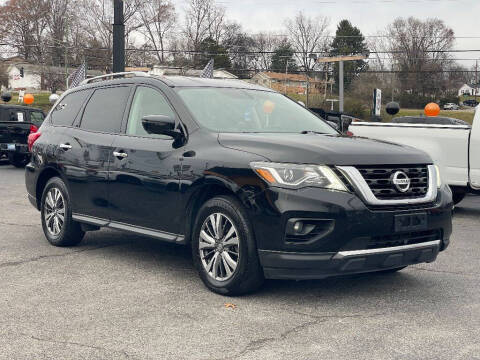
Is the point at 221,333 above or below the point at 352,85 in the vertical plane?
below

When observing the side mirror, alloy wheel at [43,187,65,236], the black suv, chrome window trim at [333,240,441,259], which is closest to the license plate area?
the black suv

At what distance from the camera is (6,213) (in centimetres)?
1023

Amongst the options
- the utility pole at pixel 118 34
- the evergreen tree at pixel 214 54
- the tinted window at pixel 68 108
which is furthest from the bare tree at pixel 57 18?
the tinted window at pixel 68 108

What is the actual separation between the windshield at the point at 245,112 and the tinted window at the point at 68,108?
1782 mm

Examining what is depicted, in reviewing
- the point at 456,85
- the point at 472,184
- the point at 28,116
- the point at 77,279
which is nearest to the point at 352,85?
the point at 456,85

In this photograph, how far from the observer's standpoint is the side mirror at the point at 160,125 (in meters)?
5.68

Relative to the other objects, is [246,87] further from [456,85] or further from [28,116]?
[456,85]

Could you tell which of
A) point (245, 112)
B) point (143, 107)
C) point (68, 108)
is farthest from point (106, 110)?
point (245, 112)

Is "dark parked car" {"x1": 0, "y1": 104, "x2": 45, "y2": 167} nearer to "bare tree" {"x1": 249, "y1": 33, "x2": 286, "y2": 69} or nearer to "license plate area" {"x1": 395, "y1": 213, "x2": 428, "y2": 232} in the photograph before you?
"license plate area" {"x1": 395, "y1": 213, "x2": 428, "y2": 232}

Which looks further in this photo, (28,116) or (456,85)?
(456,85)

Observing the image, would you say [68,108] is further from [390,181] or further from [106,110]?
[390,181]

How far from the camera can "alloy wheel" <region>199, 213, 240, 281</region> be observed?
5.23 meters

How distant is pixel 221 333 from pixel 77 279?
1.98 m

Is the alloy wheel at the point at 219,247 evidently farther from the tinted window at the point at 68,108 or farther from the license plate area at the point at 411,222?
the tinted window at the point at 68,108
